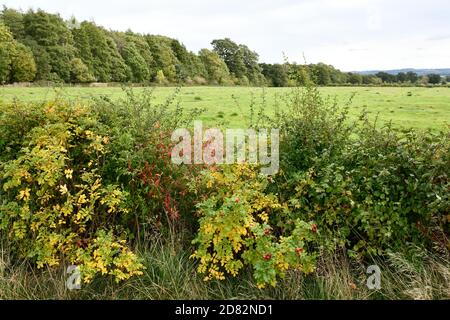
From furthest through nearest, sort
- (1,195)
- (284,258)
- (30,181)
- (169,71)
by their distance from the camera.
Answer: (169,71) → (1,195) → (30,181) → (284,258)

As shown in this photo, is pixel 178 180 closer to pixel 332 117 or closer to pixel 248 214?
pixel 248 214

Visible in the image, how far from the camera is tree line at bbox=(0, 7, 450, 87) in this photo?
5550 cm

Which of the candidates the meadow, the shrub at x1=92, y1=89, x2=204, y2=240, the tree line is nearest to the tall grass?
the meadow

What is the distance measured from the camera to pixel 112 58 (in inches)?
2960

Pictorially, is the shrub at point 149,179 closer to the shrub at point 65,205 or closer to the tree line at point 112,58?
the shrub at point 65,205

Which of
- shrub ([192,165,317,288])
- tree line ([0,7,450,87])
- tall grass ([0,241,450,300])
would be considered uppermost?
tree line ([0,7,450,87])

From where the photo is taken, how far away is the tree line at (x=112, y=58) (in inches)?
2185

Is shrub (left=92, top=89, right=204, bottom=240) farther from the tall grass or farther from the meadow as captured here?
the tall grass

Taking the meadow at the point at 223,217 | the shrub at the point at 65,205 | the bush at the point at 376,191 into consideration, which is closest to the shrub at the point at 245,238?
the meadow at the point at 223,217

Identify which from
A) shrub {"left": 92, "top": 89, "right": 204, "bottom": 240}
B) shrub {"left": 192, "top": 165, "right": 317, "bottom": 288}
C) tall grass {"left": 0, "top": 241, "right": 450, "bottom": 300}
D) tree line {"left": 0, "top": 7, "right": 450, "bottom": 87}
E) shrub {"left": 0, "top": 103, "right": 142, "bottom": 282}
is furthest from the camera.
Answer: tree line {"left": 0, "top": 7, "right": 450, "bottom": 87}

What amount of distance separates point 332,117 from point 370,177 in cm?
155

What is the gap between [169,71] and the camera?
86.3m

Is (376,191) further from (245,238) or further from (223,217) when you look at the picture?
(223,217)
